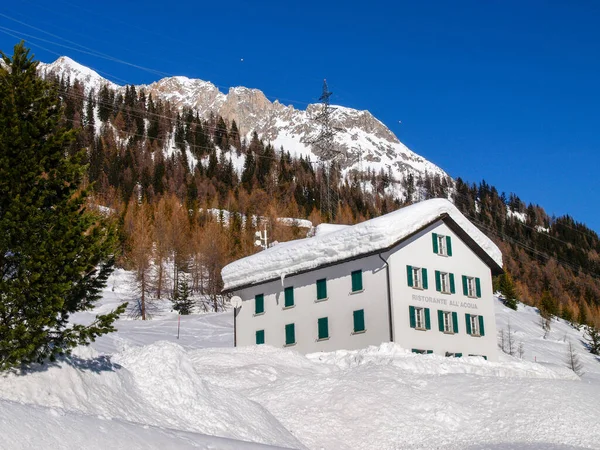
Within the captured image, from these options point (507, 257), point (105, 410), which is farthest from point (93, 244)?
point (507, 257)

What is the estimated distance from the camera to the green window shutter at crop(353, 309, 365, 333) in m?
33.0

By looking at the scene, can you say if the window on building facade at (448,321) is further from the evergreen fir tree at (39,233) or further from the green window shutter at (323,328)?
the evergreen fir tree at (39,233)

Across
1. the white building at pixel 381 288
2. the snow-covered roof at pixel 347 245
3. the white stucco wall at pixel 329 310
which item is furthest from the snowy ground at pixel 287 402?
the snow-covered roof at pixel 347 245

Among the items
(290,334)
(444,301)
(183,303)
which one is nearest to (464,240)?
(444,301)

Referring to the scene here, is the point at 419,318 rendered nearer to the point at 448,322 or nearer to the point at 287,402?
the point at 448,322

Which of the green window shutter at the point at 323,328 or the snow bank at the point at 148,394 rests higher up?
the green window shutter at the point at 323,328

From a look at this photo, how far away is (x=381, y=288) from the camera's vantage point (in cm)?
3238

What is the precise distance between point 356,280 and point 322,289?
231cm

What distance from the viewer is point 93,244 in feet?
41.8

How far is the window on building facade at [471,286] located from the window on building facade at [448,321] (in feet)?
6.36

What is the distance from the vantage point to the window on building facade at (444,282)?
115ft

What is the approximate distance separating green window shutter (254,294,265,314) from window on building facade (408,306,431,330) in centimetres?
958

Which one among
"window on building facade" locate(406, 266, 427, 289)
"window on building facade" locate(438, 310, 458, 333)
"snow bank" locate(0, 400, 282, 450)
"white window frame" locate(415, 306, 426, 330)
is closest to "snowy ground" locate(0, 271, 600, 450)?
"snow bank" locate(0, 400, 282, 450)

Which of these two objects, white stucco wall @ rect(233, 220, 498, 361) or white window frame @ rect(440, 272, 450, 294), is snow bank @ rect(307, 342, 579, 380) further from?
white window frame @ rect(440, 272, 450, 294)
